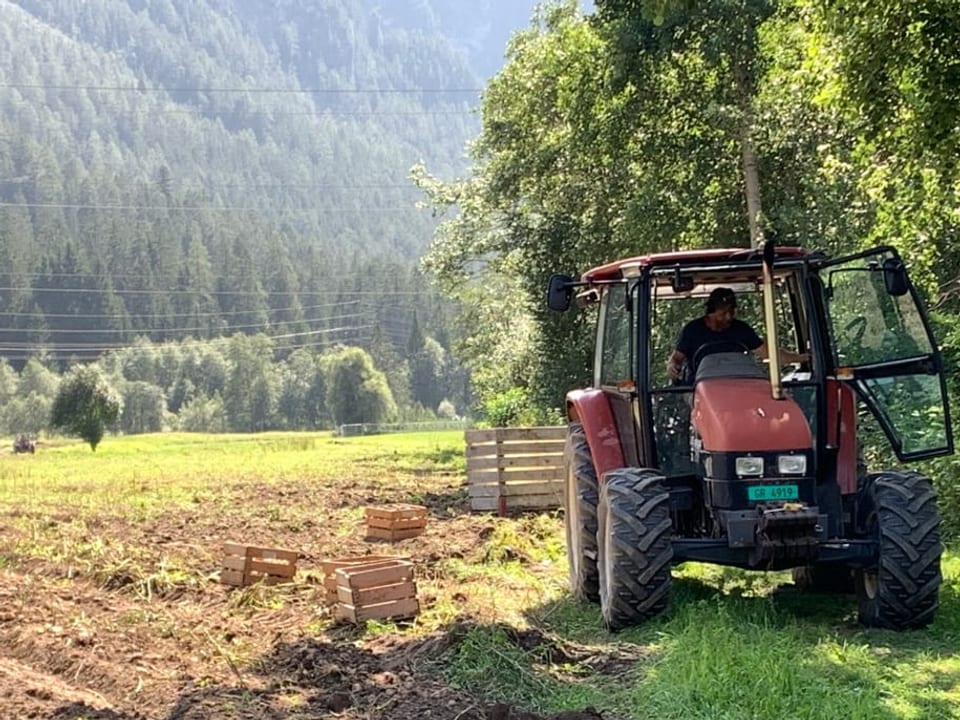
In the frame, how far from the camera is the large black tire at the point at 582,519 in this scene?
24.8 ft

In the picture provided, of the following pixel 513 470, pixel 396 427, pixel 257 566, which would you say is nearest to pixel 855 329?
pixel 257 566

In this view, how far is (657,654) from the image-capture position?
19.9 ft

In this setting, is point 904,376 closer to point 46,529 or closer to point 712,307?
point 712,307

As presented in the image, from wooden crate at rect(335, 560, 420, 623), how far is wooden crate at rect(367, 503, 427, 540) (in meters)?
4.20

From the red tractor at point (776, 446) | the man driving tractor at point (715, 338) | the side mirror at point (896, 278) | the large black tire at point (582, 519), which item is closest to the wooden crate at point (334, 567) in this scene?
the large black tire at point (582, 519)

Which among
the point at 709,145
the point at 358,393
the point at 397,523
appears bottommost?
the point at 397,523

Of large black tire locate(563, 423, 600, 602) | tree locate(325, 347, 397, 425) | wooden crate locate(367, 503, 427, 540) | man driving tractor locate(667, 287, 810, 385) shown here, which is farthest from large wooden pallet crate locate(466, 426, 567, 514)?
tree locate(325, 347, 397, 425)

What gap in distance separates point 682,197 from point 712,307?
822 centimetres

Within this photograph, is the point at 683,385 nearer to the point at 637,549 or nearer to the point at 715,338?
the point at 715,338

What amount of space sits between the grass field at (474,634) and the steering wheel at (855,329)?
1.80m

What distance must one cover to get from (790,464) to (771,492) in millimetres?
205

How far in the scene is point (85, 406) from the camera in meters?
53.7

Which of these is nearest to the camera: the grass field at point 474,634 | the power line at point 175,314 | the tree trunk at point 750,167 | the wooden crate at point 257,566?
the grass field at point 474,634

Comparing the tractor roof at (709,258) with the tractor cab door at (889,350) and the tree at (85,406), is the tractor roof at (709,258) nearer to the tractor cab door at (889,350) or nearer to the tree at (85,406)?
the tractor cab door at (889,350)
